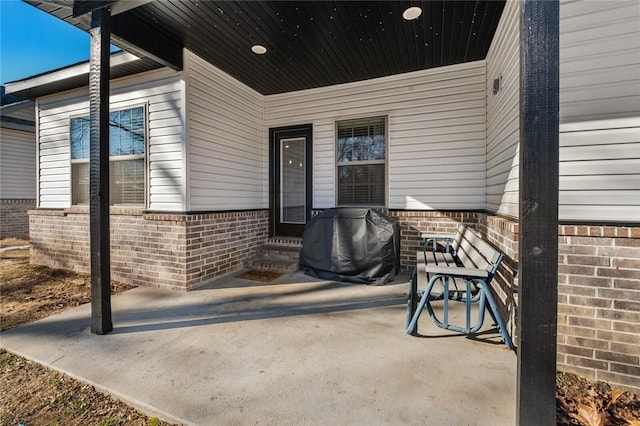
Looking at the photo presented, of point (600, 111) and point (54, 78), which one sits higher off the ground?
point (54, 78)

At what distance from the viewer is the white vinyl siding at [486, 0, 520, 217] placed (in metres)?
2.43

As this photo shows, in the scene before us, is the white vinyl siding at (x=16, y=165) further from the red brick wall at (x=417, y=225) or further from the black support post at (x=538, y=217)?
the black support post at (x=538, y=217)

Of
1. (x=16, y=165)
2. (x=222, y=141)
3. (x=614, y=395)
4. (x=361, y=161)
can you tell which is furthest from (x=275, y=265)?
(x=16, y=165)

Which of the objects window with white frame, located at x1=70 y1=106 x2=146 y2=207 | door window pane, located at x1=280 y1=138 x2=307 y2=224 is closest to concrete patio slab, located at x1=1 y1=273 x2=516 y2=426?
window with white frame, located at x1=70 y1=106 x2=146 y2=207

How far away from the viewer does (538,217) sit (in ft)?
4.38

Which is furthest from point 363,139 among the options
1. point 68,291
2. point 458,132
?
point 68,291

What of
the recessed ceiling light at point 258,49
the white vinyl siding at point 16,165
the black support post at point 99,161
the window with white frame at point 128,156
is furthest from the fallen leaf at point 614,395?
the white vinyl siding at point 16,165

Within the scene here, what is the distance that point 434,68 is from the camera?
4176mm

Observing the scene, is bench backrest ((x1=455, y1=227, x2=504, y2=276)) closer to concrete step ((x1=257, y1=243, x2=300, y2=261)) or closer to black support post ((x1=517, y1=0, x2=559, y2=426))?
black support post ((x1=517, y1=0, x2=559, y2=426))

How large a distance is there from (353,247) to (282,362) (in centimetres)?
216

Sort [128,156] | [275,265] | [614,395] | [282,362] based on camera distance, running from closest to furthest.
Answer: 1. [614,395]
2. [282,362]
3. [128,156]
4. [275,265]

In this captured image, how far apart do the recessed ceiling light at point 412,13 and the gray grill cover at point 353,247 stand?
2401mm

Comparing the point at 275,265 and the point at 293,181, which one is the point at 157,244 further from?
the point at 293,181

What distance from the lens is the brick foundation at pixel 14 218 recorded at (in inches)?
313
